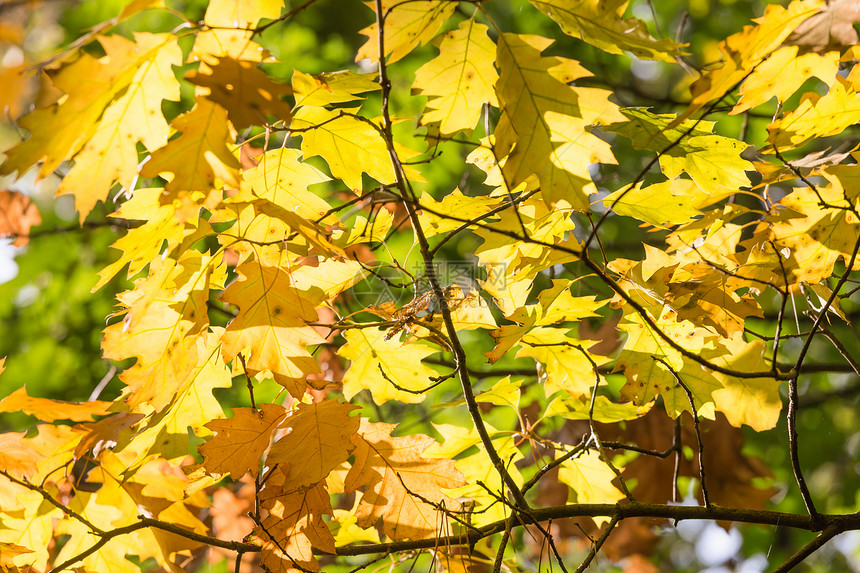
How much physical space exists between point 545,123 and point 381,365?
0.56 metres

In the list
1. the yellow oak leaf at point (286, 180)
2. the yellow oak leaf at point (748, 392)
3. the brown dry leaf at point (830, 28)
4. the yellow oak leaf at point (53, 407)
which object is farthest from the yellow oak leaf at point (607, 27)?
the yellow oak leaf at point (53, 407)

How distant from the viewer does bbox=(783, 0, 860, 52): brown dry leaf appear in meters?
0.91

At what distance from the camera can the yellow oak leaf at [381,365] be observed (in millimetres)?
1156

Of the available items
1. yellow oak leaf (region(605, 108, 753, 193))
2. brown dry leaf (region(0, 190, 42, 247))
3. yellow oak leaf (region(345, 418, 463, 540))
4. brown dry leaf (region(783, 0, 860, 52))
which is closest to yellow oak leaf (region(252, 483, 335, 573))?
yellow oak leaf (region(345, 418, 463, 540))

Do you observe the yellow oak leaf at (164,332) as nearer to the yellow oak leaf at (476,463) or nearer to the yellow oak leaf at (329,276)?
the yellow oak leaf at (329,276)

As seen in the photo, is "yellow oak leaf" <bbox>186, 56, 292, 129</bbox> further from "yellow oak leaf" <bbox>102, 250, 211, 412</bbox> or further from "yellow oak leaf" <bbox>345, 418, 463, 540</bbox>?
"yellow oak leaf" <bbox>345, 418, 463, 540</bbox>

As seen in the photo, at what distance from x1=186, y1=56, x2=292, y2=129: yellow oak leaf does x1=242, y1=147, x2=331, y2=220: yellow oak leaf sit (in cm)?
33

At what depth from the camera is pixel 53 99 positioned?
76 centimetres

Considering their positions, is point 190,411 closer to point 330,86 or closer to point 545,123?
point 330,86

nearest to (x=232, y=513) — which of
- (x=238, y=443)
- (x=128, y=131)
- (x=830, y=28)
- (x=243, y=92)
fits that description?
(x=238, y=443)

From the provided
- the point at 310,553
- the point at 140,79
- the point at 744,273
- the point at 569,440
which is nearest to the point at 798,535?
the point at 569,440

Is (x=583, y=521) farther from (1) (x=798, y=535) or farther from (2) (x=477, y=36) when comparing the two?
(1) (x=798, y=535)

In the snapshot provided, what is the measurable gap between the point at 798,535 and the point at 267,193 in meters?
4.06

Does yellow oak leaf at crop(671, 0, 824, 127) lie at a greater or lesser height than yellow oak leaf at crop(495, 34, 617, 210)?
greater
